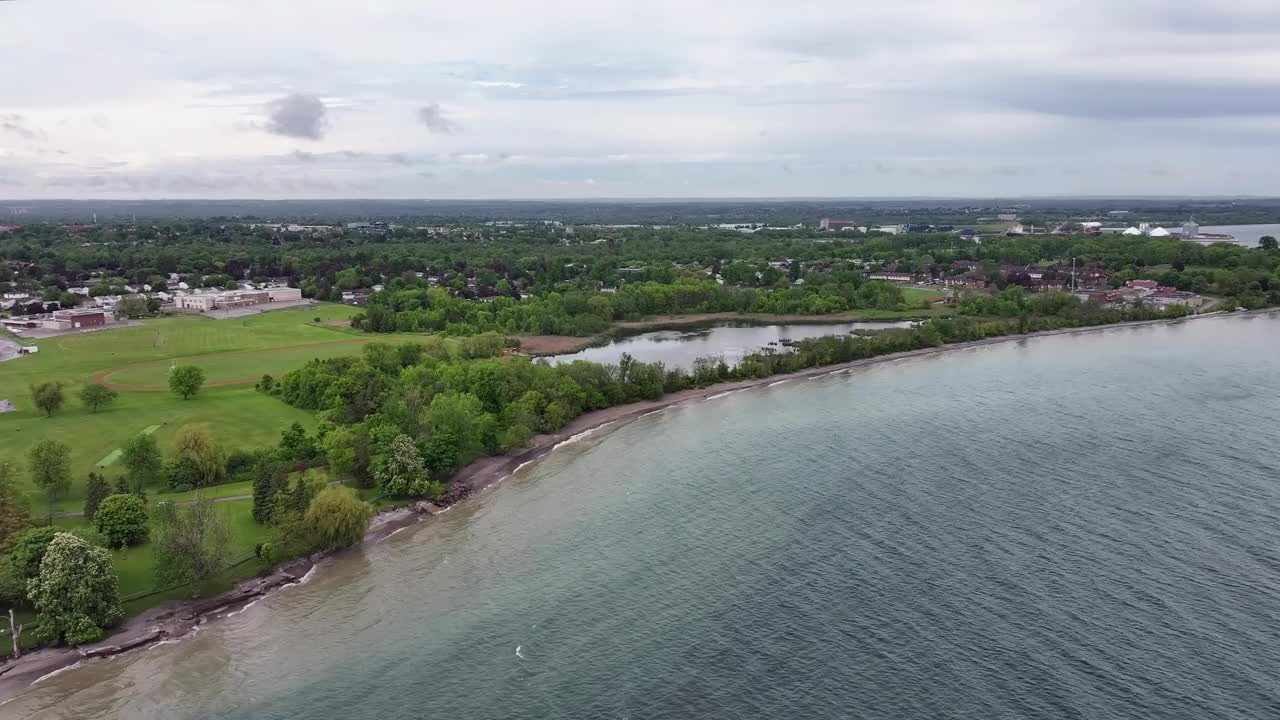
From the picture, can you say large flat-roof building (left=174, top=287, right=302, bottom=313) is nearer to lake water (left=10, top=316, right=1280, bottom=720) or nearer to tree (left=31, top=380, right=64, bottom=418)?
tree (left=31, top=380, right=64, bottom=418)

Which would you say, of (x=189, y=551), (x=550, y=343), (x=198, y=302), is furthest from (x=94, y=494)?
(x=198, y=302)

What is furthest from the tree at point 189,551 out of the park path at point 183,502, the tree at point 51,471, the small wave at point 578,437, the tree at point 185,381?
the tree at point 185,381

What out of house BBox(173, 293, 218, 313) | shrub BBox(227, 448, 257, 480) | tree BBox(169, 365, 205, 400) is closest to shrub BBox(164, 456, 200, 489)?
shrub BBox(227, 448, 257, 480)

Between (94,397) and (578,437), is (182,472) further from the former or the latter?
(578,437)

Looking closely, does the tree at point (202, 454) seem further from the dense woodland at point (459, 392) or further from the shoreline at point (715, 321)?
the shoreline at point (715, 321)

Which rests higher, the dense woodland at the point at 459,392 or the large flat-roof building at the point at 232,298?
the large flat-roof building at the point at 232,298

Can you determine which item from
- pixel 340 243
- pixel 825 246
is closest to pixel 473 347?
pixel 825 246
